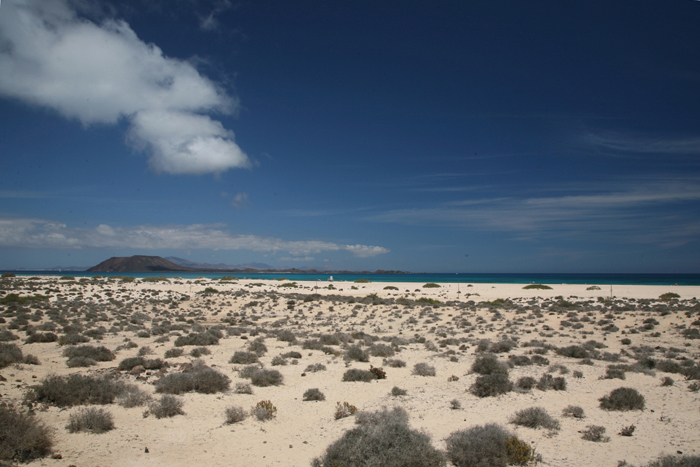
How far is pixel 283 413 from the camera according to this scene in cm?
801

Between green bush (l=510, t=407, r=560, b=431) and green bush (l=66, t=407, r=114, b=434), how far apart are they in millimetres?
8075

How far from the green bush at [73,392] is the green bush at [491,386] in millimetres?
8918

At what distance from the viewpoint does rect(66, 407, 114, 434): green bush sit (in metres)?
6.45

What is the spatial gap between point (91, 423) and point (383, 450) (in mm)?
5443

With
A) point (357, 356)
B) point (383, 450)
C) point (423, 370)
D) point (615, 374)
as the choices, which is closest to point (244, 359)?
point (357, 356)

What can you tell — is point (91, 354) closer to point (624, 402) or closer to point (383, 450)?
point (383, 450)

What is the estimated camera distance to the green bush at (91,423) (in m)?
6.45

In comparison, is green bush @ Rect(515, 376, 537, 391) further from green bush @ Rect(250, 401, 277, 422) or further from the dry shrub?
green bush @ Rect(250, 401, 277, 422)

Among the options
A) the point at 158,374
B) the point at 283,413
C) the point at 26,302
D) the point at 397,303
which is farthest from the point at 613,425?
the point at 26,302

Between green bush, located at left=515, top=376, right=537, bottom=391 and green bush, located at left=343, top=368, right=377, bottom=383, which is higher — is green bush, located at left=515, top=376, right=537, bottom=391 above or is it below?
above

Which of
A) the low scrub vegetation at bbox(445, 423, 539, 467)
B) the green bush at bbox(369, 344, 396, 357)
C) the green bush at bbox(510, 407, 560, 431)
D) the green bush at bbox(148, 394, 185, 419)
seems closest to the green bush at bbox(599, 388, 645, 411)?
the green bush at bbox(510, 407, 560, 431)

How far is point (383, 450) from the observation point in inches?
209

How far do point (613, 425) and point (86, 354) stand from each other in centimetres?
1512

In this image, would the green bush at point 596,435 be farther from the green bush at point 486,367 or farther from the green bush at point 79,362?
the green bush at point 79,362
